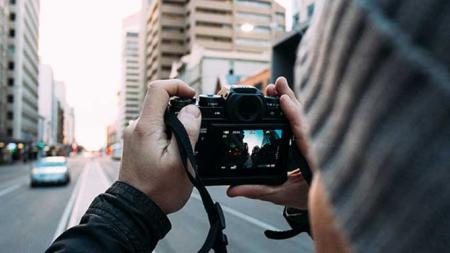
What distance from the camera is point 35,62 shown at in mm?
112500

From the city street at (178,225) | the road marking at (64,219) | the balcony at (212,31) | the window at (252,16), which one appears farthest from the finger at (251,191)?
the window at (252,16)

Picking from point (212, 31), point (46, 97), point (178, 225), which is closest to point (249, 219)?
point (178, 225)

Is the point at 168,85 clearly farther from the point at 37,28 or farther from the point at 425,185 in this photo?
the point at 37,28

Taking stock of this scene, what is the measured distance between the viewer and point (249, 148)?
151 centimetres

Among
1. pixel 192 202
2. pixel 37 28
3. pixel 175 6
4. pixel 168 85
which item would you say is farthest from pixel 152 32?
pixel 168 85

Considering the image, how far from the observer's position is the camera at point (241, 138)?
147 centimetres

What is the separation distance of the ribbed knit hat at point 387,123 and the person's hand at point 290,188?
89 centimetres

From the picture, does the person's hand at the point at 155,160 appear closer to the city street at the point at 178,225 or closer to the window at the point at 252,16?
the city street at the point at 178,225

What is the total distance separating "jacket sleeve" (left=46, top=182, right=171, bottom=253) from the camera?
1.06 metres

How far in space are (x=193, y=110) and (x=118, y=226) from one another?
46 centimetres

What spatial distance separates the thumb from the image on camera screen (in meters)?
0.10

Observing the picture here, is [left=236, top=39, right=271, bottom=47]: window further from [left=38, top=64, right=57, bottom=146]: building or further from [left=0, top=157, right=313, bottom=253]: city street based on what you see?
[left=0, top=157, right=313, bottom=253]: city street

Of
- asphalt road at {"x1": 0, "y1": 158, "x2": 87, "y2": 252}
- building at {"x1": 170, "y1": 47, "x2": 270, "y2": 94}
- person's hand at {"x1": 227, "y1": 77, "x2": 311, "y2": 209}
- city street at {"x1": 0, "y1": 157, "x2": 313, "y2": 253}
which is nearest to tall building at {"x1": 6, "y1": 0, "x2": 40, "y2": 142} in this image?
building at {"x1": 170, "y1": 47, "x2": 270, "y2": 94}

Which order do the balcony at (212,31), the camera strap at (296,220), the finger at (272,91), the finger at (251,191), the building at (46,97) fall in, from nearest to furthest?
the camera strap at (296,220) → the finger at (251,191) → the finger at (272,91) → the balcony at (212,31) → the building at (46,97)
